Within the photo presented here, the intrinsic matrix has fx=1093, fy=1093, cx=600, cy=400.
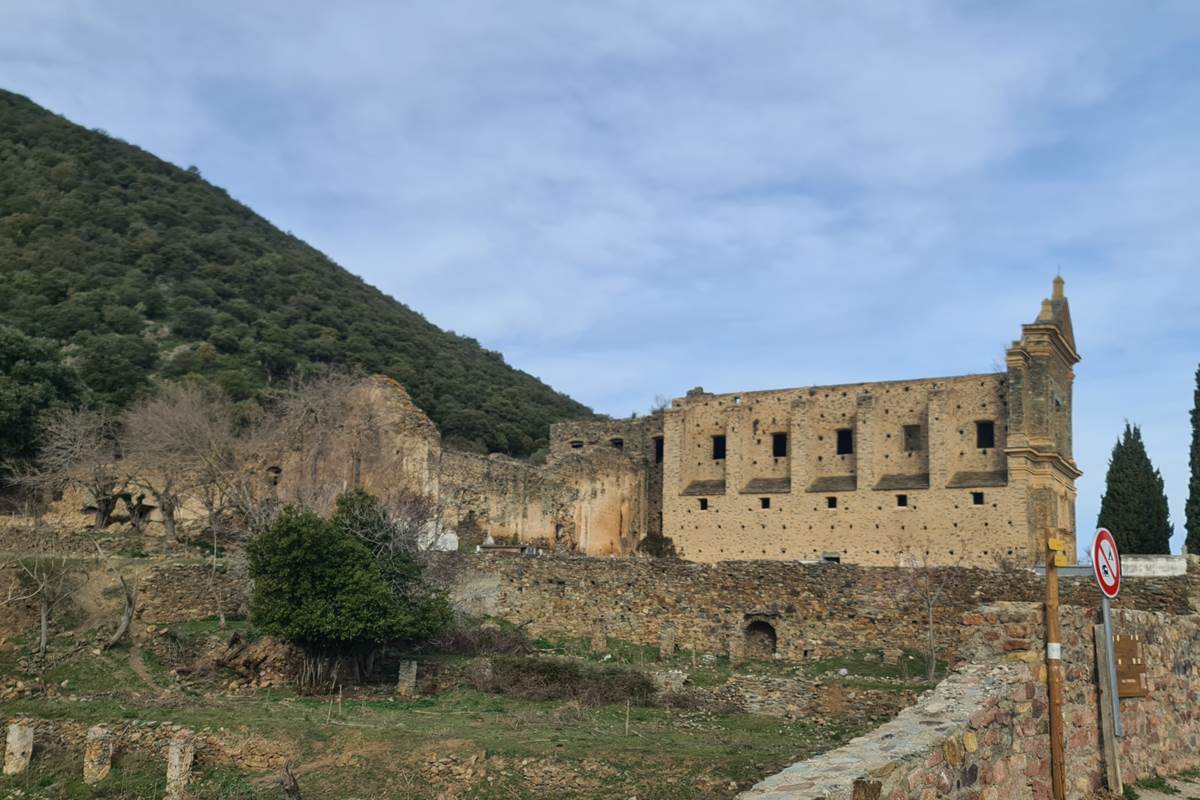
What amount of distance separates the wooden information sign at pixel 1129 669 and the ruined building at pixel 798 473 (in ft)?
76.3

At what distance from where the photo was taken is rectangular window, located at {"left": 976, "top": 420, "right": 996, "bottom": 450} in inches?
1439

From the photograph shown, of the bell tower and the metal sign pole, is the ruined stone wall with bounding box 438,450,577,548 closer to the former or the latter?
the bell tower

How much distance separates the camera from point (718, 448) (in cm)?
4191

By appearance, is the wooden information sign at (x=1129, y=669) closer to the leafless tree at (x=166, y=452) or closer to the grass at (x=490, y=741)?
the grass at (x=490, y=741)

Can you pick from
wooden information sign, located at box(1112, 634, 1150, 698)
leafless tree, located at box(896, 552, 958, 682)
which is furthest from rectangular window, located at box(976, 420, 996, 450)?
wooden information sign, located at box(1112, 634, 1150, 698)

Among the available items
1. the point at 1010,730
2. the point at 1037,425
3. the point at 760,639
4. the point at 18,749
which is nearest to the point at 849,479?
the point at 1037,425

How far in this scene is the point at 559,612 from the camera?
87.4 ft

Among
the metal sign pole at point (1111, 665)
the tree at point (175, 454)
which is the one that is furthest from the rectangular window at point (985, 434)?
the metal sign pole at point (1111, 665)

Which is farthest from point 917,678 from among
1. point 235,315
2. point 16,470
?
point 235,315

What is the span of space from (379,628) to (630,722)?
19.7 feet

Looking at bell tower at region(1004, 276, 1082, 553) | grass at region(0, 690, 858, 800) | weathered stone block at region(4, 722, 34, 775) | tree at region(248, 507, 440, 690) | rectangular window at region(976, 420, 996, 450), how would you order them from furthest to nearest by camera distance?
rectangular window at region(976, 420, 996, 450) → bell tower at region(1004, 276, 1082, 553) → tree at region(248, 507, 440, 690) → weathered stone block at region(4, 722, 34, 775) → grass at region(0, 690, 858, 800)

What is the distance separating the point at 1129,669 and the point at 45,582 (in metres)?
19.8

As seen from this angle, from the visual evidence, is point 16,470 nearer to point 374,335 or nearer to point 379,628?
point 379,628

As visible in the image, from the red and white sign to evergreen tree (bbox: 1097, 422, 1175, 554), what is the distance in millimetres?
25500
